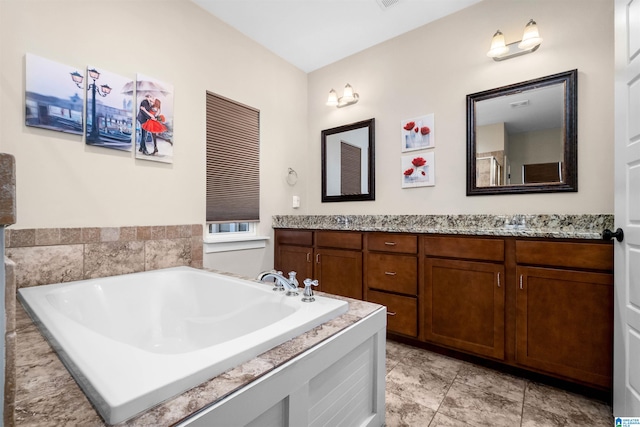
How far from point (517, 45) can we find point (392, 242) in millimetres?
1761

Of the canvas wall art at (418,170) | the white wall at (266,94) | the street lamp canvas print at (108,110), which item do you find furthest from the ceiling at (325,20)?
the canvas wall art at (418,170)

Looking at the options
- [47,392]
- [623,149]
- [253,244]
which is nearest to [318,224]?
[253,244]

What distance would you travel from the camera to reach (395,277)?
2359 mm

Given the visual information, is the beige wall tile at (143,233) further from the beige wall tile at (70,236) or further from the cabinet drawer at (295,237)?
the cabinet drawer at (295,237)

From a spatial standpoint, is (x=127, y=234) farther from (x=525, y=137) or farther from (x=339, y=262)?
(x=525, y=137)

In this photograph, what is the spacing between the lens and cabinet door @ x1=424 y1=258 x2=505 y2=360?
195cm

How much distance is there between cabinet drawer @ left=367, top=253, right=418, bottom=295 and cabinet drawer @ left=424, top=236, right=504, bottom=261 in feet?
0.57

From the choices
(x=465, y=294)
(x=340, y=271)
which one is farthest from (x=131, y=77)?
(x=465, y=294)

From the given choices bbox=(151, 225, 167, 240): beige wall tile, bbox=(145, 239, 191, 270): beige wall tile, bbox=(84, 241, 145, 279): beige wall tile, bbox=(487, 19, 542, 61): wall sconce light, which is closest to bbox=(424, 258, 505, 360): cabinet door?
bbox=(487, 19, 542, 61): wall sconce light

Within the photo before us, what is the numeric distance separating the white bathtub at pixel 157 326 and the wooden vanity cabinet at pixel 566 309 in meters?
1.29

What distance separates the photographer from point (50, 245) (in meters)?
1.75

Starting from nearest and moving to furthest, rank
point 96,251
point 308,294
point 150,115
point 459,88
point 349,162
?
point 308,294 < point 96,251 < point 150,115 < point 459,88 < point 349,162

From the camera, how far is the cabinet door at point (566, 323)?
1.62 metres

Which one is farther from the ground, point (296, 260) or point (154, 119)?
point (154, 119)
